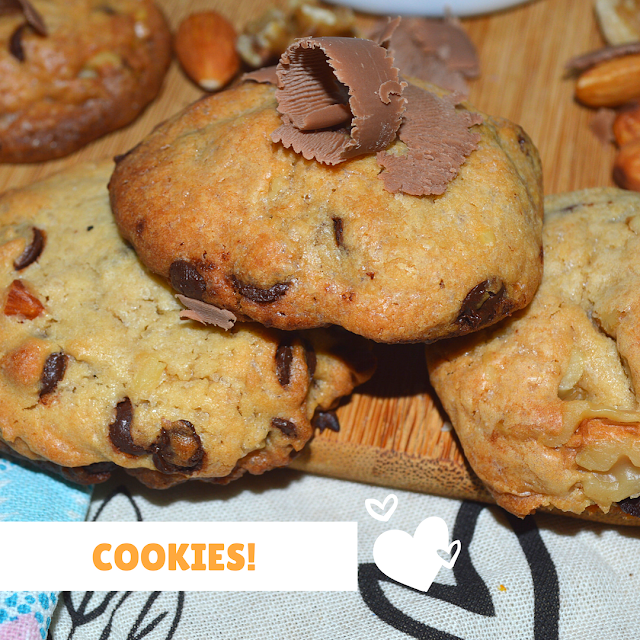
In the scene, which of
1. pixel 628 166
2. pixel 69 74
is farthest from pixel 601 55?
pixel 69 74

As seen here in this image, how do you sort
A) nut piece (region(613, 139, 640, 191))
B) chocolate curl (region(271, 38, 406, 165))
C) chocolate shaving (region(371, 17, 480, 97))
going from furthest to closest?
1. chocolate shaving (region(371, 17, 480, 97))
2. nut piece (region(613, 139, 640, 191))
3. chocolate curl (region(271, 38, 406, 165))

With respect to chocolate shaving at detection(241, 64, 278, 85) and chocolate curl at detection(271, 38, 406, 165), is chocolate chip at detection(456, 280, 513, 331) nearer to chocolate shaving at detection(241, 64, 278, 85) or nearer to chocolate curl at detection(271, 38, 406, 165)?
chocolate curl at detection(271, 38, 406, 165)

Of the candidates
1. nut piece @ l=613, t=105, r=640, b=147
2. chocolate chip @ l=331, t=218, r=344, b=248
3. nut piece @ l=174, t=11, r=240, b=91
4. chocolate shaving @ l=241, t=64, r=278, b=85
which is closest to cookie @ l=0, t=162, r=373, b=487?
chocolate chip @ l=331, t=218, r=344, b=248

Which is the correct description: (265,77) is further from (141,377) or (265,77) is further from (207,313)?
(141,377)

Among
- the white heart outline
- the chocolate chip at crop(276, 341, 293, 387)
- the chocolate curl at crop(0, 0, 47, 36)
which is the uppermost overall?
the chocolate curl at crop(0, 0, 47, 36)

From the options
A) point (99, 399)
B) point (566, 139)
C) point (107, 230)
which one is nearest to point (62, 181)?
point (107, 230)

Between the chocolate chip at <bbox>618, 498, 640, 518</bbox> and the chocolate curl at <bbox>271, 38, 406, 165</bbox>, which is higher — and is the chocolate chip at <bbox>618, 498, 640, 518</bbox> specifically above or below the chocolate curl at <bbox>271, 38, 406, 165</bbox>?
below
